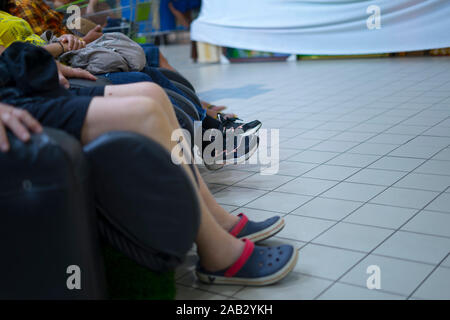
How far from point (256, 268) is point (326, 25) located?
5046 millimetres

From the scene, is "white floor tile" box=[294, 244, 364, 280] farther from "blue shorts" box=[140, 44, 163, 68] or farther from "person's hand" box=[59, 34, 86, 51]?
"blue shorts" box=[140, 44, 163, 68]

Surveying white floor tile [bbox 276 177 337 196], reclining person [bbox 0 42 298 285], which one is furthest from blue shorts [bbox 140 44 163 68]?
reclining person [bbox 0 42 298 285]

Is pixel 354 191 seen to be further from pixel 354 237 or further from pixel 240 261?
pixel 240 261

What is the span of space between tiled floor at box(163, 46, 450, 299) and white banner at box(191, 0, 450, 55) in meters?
0.92

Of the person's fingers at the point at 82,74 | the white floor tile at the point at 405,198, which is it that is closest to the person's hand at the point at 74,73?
the person's fingers at the point at 82,74

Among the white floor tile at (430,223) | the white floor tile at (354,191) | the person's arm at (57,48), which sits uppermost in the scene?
the person's arm at (57,48)

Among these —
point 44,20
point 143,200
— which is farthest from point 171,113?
point 44,20

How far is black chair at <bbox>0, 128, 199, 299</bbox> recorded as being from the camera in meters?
1.21

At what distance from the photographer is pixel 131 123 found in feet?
4.51

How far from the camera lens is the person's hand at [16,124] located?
123 centimetres

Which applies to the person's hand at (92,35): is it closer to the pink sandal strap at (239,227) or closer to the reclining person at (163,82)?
the reclining person at (163,82)

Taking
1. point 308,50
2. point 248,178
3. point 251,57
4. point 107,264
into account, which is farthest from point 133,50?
point 251,57

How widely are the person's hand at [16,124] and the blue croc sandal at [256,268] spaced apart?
0.67m
